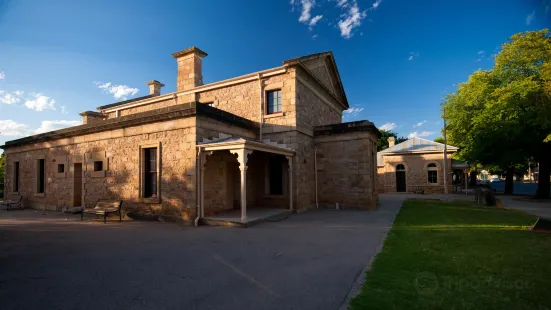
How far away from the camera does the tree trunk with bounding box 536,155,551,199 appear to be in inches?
663

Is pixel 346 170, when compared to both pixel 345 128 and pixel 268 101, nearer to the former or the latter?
pixel 345 128

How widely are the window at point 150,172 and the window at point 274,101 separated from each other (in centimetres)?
542

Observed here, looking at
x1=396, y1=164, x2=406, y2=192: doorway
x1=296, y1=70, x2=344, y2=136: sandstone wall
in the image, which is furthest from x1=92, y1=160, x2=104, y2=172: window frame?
x1=396, y1=164, x2=406, y2=192: doorway

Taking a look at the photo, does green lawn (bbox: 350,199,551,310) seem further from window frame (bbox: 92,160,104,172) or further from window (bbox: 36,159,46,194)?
window (bbox: 36,159,46,194)

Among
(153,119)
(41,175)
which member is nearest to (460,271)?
(153,119)

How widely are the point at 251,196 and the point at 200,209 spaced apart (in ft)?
12.2

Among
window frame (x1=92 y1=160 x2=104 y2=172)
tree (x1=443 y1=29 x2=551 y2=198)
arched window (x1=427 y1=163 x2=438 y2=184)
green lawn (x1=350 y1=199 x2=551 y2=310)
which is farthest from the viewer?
arched window (x1=427 y1=163 x2=438 y2=184)

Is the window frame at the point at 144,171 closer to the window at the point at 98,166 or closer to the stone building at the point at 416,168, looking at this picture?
the window at the point at 98,166

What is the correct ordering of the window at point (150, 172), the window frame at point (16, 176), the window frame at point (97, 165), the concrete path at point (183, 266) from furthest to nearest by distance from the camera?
the window frame at point (16, 176) → the window frame at point (97, 165) → the window at point (150, 172) → the concrete path at point (183, 266)

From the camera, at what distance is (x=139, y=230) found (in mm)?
7723

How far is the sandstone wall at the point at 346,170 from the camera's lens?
12258mm

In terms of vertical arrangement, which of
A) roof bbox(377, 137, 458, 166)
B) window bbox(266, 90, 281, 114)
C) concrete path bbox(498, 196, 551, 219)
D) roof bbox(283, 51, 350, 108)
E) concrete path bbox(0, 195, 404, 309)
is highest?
roof bbox(283, 51, 350, 108)

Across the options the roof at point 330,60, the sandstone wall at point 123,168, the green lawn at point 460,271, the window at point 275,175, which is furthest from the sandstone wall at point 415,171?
the sandstone wall at point 123,168

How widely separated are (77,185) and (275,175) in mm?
9270
